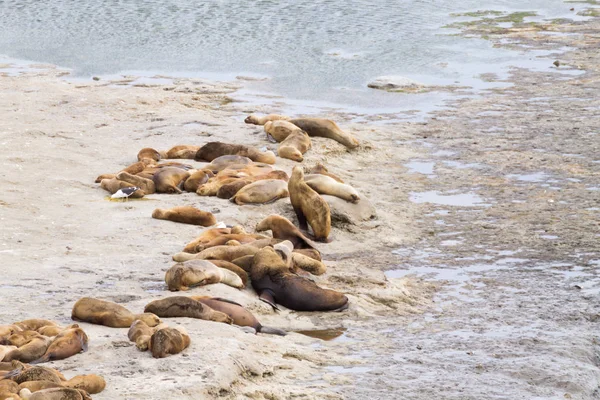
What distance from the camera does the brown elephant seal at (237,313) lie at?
634 cm

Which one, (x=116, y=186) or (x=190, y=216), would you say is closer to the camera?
(x=190, y=216)

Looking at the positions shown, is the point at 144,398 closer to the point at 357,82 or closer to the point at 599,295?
the point at 599,295

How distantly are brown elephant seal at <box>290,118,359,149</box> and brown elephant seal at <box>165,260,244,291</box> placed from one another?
17.7ft

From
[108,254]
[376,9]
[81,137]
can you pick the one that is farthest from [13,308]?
[376,9]

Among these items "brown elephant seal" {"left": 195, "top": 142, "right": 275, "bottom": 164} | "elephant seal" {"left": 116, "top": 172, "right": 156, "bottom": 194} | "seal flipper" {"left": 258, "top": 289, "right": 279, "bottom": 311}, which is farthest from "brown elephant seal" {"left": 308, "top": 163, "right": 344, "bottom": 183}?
"seal flipper" {"left": 258, "top": 289, "right": 279, "bottom": 311}

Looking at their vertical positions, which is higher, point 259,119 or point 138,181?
point 138,181

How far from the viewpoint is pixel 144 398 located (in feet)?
15.9

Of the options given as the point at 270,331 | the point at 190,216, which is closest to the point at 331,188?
the point at 190,216

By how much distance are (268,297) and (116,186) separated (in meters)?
3.36

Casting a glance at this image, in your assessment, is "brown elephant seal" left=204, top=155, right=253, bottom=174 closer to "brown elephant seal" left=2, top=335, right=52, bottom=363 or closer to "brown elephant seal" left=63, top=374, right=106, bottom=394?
"brown elephant seal" left=2, top=335, right=52, bottom=363

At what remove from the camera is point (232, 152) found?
36.3 feet

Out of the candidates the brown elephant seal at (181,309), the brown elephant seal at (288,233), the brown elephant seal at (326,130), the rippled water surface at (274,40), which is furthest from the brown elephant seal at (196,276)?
the rippled water surface at (274,40)

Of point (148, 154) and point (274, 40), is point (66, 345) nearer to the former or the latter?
point (148, 154)

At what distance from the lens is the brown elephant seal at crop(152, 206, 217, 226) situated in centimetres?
891
